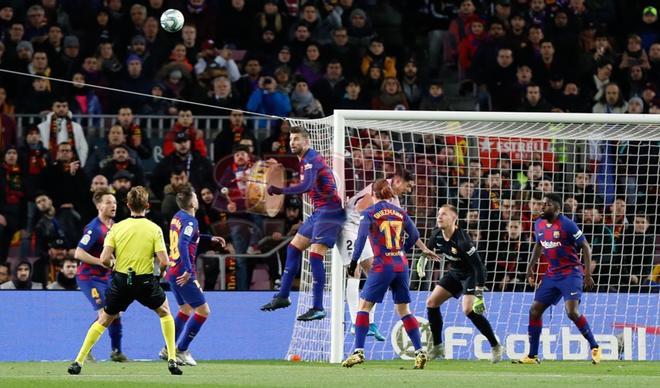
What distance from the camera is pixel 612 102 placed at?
72.8 feet

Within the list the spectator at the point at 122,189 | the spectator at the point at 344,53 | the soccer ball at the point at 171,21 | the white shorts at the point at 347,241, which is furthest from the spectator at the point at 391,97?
the soccer ball at the point at 171,21

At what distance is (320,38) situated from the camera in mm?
23531

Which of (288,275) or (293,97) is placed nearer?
(288,275)

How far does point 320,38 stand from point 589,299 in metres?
6.81

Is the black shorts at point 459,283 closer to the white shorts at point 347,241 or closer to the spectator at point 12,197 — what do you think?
the white shorts at point 347,241

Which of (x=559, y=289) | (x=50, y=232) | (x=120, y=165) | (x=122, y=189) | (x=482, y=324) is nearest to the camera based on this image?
→ (x=559, y=289)

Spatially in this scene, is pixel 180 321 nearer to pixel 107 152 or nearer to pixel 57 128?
pixel 107 152

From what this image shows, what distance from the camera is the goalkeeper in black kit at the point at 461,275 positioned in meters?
17.0

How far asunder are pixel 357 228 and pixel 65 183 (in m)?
4.53

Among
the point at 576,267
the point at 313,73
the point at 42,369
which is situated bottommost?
the point at 42,369

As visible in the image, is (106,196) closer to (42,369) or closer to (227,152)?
(42,369)

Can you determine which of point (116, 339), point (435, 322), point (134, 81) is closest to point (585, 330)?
point (435, 322)

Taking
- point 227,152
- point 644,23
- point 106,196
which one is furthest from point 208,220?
point 644,23

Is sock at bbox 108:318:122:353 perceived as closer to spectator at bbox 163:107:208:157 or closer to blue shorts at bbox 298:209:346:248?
blue shorts at bbox 298:209:346:248
